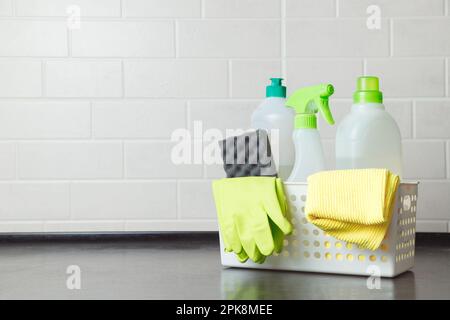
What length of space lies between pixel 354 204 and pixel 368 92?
0.78 feet

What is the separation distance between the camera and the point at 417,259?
1.33 metres

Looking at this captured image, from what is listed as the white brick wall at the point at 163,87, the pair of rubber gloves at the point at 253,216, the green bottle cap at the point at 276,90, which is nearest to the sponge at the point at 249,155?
the pair of rubber gloves at the point at 253,216

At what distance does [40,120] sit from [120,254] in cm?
47

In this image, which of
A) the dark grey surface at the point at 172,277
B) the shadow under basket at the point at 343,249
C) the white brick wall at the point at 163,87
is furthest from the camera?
the white brick wall at the point at 163,87

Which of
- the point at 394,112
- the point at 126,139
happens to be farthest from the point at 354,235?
the point at 126,139

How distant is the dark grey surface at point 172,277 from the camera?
959mm

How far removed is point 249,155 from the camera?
3.78 ft

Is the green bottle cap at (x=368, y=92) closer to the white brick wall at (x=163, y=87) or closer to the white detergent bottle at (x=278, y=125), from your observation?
the white detergent bottle at (x=278, y=125)

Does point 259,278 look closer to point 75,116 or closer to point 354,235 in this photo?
point 354,235

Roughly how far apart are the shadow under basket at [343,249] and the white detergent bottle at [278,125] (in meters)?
0.10

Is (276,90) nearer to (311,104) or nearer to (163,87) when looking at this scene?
(311,104)

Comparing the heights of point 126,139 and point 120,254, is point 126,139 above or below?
above

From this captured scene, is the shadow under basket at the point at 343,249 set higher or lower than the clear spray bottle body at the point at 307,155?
lower
